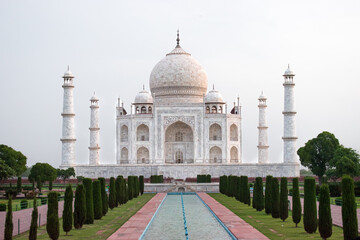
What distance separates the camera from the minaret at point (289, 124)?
3519 cm

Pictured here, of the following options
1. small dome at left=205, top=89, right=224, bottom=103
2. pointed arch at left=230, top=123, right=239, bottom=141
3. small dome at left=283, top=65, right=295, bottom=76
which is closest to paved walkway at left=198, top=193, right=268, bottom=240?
small dome at left=283, top=65, right=295, bottom=76

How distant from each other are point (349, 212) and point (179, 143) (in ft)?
97.3

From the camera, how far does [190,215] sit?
635 inches

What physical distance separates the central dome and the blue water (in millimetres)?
22194

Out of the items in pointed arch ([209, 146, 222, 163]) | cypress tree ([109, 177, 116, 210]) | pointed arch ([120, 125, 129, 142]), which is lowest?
cypress tree ([109, 177, 116, 210])

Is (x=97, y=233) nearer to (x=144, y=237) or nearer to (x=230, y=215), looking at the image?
(x=144, y=237)

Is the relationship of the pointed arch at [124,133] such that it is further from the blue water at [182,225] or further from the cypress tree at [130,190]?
the blue water at [182,225]

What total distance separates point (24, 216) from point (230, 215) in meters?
5.41

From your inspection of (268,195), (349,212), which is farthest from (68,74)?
(349,212)

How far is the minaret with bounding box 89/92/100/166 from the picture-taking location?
1497 inches

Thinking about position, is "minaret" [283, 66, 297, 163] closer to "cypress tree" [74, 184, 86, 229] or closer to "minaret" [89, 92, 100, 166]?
"minaret" [89, 92, 100, 166]

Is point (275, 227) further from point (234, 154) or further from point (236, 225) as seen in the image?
point (234, 154)

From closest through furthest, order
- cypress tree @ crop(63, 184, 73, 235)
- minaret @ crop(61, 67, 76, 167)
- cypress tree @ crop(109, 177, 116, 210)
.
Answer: cypress tree @ crop(63, 184, 73, 235) < cypress tree @ crop(109, 177, 116, 210) < minaret @ crop(61, 67, 76, 167)

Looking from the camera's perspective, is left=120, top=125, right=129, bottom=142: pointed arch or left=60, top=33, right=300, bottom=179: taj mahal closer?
left=60, top=33, right=300, bottom=179: taj mahal
